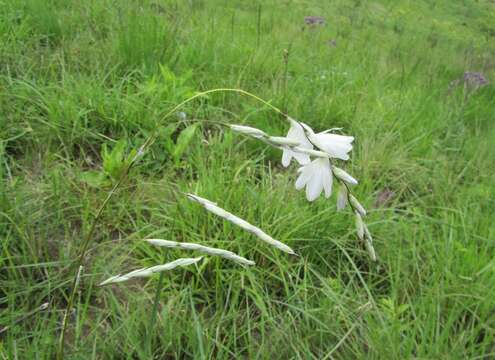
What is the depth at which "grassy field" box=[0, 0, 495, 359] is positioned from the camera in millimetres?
1434

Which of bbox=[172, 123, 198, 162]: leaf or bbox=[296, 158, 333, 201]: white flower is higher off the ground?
bbox=[296, 158, 333, 201]: white flower

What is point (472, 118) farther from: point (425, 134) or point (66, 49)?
point (66, 49)

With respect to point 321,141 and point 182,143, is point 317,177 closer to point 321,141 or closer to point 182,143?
point 321,141

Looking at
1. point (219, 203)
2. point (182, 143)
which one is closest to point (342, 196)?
point (219, 203)

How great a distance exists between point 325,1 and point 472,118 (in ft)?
13.7

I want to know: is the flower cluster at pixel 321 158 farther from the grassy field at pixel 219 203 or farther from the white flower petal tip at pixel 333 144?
the grassy field at pixel 219 203

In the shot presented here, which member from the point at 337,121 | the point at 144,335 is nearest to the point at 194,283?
the point at 144,335

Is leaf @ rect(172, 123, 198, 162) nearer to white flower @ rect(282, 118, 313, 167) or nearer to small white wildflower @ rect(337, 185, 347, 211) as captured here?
white flower @ rect(282, 118, 313, 167)

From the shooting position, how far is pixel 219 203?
1878mm

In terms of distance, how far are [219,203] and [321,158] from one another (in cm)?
99

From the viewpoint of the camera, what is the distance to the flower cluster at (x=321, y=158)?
825mm

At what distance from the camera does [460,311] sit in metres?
1.57

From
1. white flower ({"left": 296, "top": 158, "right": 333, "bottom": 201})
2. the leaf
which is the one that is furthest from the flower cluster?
the leaf

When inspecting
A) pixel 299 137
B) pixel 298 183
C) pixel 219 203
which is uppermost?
pixel 299 137
